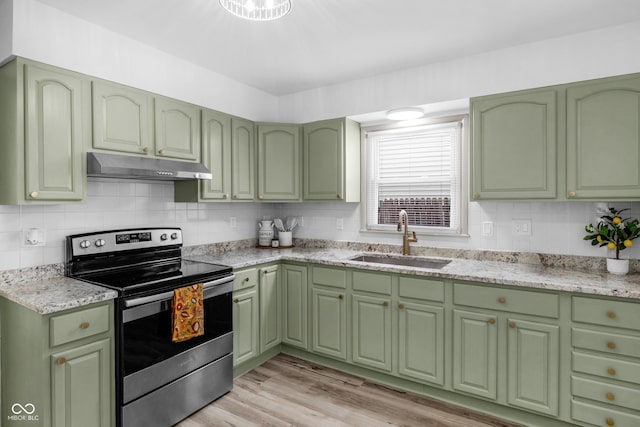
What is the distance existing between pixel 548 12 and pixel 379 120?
155 cm

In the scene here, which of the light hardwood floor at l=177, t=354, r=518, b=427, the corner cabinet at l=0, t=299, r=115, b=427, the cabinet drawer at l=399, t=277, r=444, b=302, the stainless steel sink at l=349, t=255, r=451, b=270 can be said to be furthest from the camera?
the stainless steel sink at l=349, t=255, r=451, b=270

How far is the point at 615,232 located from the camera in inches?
90.4

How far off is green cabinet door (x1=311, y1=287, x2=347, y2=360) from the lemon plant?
180 cm

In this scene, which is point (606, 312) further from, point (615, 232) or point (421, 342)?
point (421, 342)

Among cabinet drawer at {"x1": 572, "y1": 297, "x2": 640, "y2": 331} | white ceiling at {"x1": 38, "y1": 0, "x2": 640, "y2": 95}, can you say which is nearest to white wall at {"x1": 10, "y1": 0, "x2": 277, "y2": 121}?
white ceiling at {"x1": 38, "y1": 0, "x2": 640, "y2": 95}

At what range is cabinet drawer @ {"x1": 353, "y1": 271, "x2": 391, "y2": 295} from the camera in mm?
2705

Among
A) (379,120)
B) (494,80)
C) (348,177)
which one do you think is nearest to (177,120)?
(348,177)

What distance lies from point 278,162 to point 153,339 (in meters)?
1.91

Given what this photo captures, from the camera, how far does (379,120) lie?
3.47 metres

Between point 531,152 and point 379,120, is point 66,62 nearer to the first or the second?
point 379,120

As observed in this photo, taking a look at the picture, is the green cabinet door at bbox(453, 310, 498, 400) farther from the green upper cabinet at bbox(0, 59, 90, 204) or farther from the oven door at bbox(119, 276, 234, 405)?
the green upper cabinet at bbox(0, 59, 90, 204)

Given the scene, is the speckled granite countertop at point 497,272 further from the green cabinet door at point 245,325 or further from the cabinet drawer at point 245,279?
the green cabinet door at point 245,325

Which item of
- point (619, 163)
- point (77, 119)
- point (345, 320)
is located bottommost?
point (345, 320)

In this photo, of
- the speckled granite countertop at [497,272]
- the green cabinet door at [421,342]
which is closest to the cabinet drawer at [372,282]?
the speckled granite countertop at [497,272]
